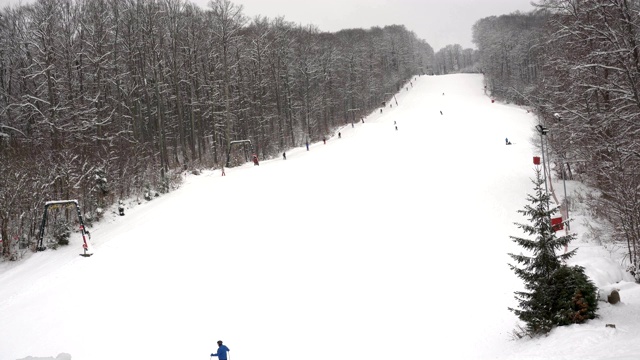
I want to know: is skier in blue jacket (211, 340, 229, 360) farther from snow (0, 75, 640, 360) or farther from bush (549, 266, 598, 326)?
bush (549, 266, 598, 326)

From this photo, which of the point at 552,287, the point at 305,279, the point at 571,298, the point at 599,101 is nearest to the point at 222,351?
the point at 305,279

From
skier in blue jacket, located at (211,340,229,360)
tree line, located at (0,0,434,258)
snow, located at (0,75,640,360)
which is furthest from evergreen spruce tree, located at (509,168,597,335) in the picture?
tree line, located at (0,0,434,258)

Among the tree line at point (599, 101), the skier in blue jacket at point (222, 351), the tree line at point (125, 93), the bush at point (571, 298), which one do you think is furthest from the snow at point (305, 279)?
the tree line at point (125, 93)

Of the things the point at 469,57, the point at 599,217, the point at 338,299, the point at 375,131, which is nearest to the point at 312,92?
the point at 375,131

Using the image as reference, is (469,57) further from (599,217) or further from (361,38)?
(599,217)

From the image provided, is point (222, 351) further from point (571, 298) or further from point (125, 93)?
point (125, 93)

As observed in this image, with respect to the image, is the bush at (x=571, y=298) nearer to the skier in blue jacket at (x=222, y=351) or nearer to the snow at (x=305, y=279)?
the snow at (x=305, y=279)
